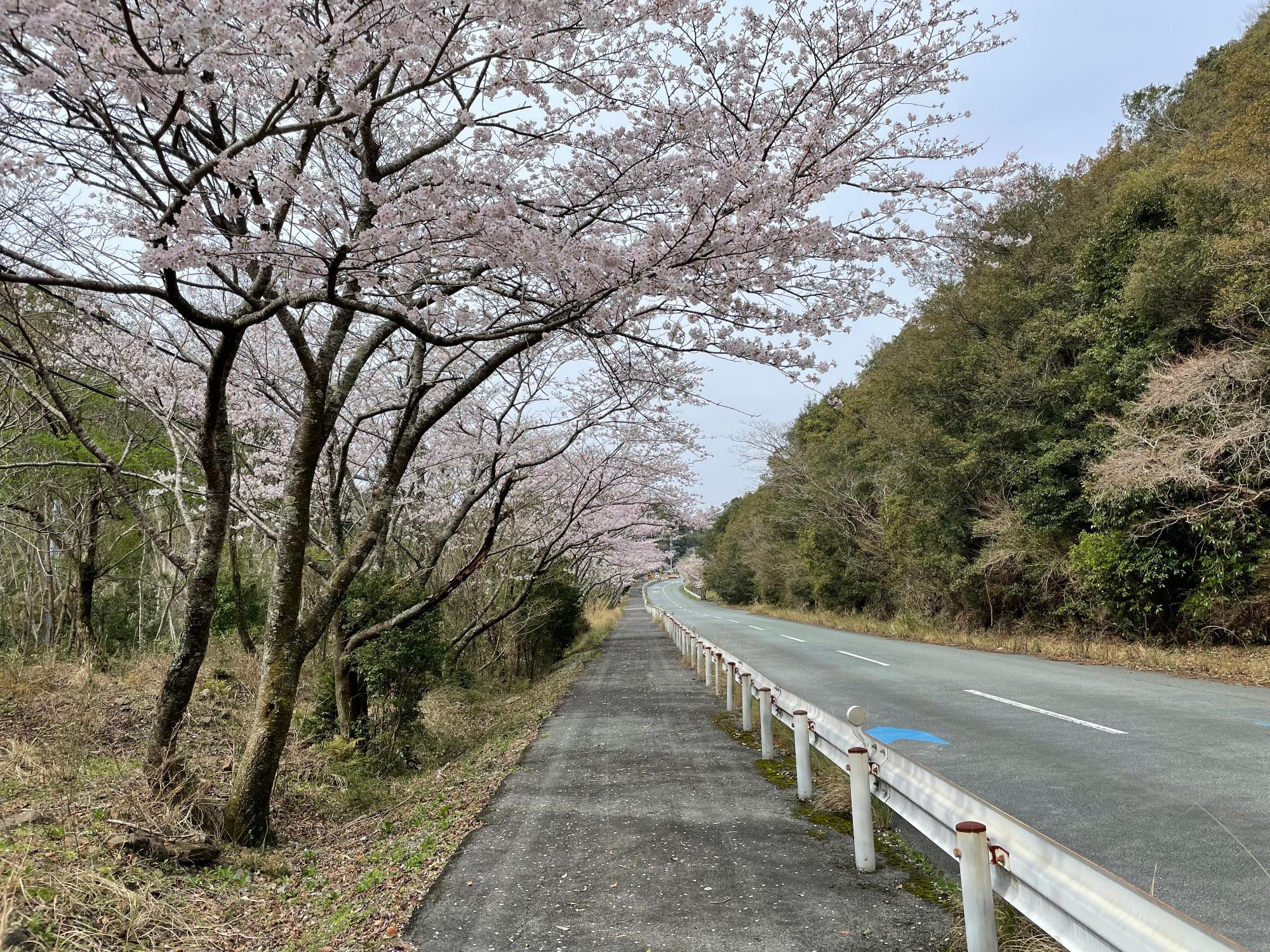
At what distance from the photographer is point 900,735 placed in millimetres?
7484

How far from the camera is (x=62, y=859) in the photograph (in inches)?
160

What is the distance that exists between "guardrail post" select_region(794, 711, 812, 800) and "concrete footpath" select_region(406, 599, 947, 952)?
0.18 meters

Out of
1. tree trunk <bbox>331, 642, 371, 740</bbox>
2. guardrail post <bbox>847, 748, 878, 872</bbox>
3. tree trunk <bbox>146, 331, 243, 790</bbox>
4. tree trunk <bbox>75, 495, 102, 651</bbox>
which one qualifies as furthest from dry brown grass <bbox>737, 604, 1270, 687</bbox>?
tree trunk <bbox>75, 495, 102, 651</bbox>

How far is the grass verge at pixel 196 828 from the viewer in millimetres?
3688

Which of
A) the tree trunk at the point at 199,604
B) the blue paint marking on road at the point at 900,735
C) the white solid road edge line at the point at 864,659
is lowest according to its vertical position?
the white solid road edge line at the point at 864,659

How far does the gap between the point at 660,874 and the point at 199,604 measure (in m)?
4.06

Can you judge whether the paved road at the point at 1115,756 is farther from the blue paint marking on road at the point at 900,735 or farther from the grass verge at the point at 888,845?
the grass verge at the point at 888,845

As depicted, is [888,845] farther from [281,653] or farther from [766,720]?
[281,653]

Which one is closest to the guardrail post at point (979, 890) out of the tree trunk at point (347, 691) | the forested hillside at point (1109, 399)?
the forested hillside at point (1109, 399)

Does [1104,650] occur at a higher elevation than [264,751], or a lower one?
lower

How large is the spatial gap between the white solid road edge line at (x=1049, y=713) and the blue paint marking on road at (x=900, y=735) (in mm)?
1614

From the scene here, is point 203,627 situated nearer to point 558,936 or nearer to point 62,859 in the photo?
point 62,859

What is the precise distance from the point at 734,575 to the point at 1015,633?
1507 inches

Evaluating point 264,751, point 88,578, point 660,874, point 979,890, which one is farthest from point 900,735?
point 88,578
